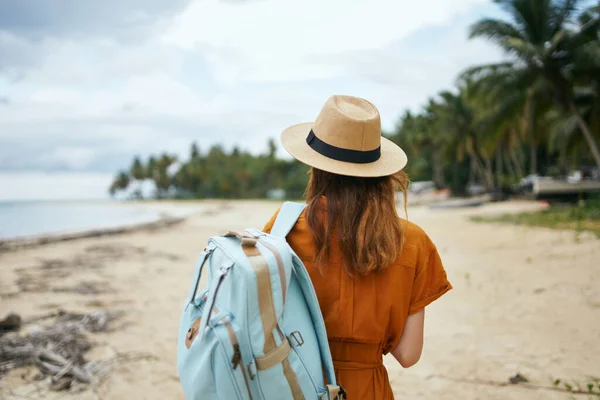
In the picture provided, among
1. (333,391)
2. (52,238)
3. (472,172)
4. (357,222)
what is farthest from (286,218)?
(472,172)

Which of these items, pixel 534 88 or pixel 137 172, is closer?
pixel 534 88

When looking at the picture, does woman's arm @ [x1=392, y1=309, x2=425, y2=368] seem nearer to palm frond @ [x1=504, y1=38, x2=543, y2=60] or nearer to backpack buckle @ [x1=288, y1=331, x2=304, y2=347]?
backpack buckle @ [x1=288, y1=331, x2=304, y2=347]

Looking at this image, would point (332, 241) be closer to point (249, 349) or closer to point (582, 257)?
point (249, 349)

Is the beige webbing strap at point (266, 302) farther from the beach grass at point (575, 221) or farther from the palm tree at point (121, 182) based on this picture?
the palm tree at point (121, 182)

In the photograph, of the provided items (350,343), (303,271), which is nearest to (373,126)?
(303,271)

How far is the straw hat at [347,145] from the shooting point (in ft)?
3.78

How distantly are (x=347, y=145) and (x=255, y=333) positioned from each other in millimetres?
568

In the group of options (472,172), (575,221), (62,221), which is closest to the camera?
(575,221)

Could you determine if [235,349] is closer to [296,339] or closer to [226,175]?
[296,339]

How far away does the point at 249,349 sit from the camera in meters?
0.91

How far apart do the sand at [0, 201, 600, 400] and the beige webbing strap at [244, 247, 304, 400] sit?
227cm

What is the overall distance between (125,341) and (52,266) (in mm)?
5099

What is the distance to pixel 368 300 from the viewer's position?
1.12m

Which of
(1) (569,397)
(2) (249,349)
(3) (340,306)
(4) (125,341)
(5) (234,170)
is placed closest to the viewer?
(2) (249,349)
